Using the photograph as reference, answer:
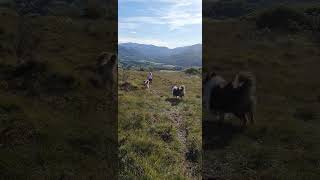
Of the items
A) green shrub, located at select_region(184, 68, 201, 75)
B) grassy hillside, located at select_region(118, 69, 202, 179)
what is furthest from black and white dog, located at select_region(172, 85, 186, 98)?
green shrub, located at select_region(184, 68, 201, 75)

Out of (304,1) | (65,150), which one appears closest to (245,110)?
(65,150)

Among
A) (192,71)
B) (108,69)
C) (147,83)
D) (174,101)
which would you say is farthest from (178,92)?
(192,71)

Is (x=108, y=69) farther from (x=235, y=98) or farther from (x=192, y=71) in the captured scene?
(x=192, y=71)

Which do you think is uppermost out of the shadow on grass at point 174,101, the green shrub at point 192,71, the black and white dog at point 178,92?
the green shrub at point 192,71

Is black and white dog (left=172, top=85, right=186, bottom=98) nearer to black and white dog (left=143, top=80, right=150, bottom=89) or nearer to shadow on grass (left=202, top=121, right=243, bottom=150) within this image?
black and white dog (left=143, top=80, right=150, bottom=89)

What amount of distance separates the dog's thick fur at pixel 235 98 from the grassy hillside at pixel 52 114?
3259mm

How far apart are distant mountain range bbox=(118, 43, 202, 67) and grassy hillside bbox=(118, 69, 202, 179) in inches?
192

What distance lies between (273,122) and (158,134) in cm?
432

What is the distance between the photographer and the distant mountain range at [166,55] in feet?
89.2

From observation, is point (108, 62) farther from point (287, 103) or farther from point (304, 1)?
point (304, 1)

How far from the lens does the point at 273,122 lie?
16562 mm

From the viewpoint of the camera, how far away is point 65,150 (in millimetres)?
12711

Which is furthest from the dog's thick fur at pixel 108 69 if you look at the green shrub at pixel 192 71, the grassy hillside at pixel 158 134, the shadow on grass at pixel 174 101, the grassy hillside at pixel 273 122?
the green shrub at pixel 192 71

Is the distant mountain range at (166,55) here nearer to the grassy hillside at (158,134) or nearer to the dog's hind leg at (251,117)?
the grassy hillside at (158,134)
